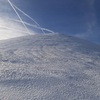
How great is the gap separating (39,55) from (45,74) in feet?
18.7

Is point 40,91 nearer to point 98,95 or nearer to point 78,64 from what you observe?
point 98,95

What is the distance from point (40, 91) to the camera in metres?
9.46

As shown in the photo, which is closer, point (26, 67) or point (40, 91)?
point (40, 91)

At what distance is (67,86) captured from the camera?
10.2 meters

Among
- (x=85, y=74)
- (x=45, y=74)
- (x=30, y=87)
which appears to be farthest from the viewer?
(x=85, y=74)

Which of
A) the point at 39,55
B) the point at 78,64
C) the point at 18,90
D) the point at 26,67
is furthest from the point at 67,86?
the point at 39,55

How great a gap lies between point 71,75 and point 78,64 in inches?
122

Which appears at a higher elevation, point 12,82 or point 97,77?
point 12,82

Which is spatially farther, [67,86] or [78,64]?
[78,64]

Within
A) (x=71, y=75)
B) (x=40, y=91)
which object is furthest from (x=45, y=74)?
(x=40, y=91)

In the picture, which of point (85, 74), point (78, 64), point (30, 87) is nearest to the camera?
point (30, 87)

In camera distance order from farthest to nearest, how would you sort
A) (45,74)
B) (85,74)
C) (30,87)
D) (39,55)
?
(39,55) → (85,74) → (45,74) → (30,87)

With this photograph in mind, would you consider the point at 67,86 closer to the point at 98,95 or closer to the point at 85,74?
the point at 98,95

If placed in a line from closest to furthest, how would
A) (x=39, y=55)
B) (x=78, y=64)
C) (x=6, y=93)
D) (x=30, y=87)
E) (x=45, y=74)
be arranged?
(x=6, y=93) < (x=30, y=87) < (x=45, y=74) < (x=78, y=64) < (x=39, y=55)
